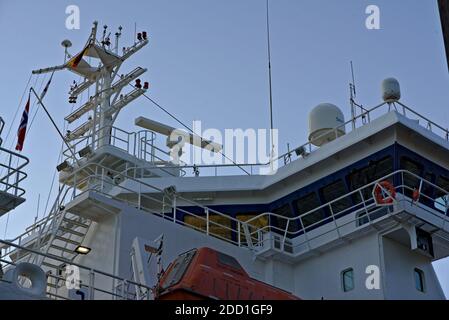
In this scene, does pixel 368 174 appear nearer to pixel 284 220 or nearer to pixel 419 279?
pixel 284 220

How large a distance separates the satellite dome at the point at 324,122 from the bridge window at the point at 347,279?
17.5ft

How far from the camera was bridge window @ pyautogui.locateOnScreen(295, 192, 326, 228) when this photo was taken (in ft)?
86.0

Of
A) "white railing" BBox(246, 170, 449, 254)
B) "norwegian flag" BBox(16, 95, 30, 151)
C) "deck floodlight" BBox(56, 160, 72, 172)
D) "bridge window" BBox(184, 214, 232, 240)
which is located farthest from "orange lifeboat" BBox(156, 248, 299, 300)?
"deck floodlight" BBox(56, 160, 72, 172)

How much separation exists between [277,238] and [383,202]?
4041mm

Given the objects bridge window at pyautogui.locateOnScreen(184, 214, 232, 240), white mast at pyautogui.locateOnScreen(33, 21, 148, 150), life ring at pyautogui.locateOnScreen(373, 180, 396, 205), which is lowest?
life ring at pyautogui.locateOnScreen(373, 180, 396, 205)

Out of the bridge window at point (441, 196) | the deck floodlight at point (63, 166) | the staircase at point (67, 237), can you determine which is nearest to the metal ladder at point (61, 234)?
the staircase at point (67, 237)

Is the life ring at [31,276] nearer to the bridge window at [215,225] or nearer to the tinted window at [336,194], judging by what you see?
the bridge window at [215,225]

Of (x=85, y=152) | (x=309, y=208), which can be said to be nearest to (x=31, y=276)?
(x=309, y=208)

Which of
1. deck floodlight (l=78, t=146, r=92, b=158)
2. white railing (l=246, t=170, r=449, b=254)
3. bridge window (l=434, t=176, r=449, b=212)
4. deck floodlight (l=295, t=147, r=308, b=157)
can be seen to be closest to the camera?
white railing (l=246, t=170, r=449, b=254)

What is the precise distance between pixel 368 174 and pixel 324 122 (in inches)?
136

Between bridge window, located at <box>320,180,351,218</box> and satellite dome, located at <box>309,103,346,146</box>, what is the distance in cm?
229

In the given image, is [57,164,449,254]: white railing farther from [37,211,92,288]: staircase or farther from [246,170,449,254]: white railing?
[37,211,92,288]: staircase
